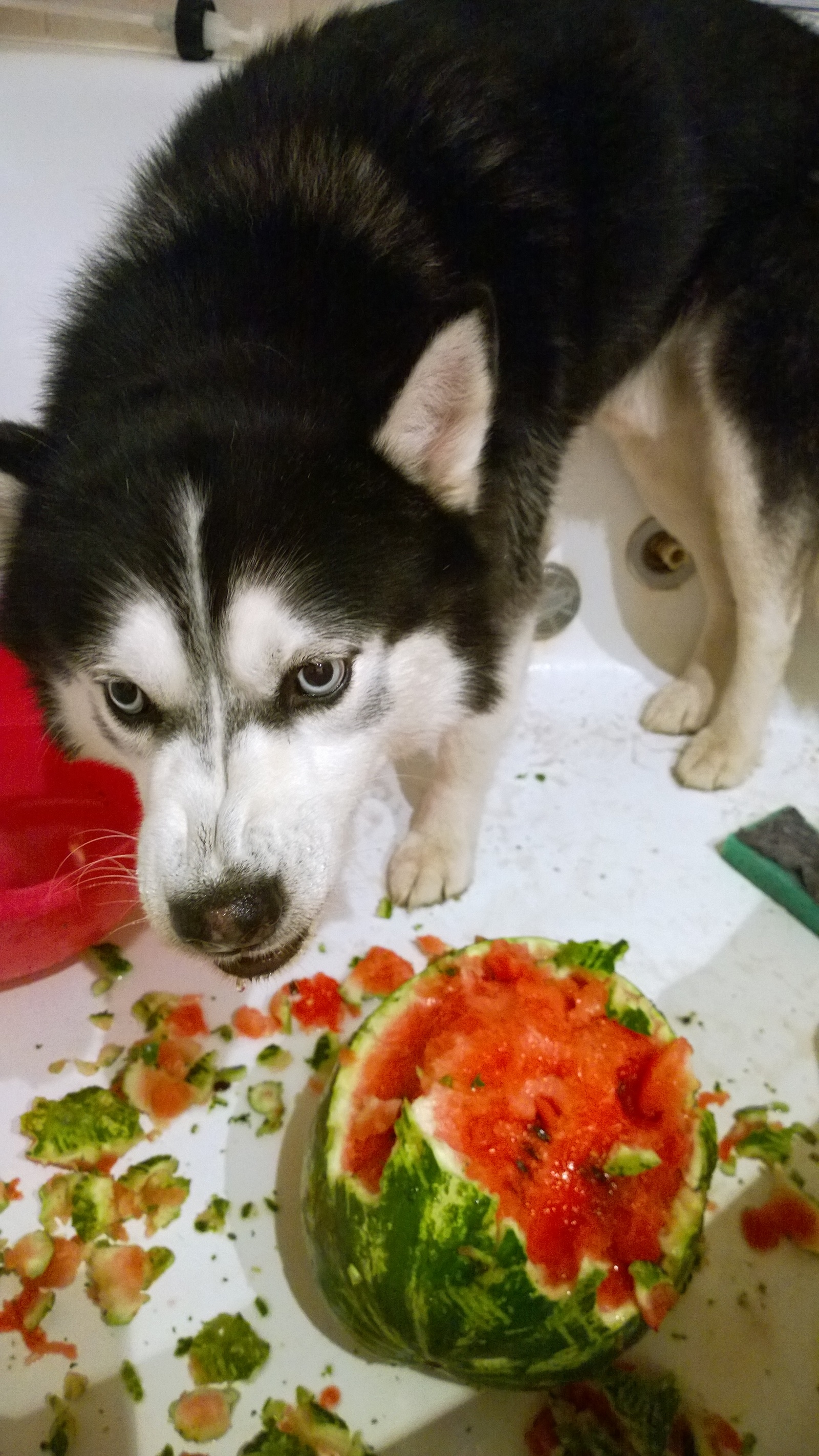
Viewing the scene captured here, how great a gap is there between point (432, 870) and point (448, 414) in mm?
945

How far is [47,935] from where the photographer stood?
1392 millimetres

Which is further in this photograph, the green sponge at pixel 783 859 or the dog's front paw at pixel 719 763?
the dog's front paw at pixel 719 763

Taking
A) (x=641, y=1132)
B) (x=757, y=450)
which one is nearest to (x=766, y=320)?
(x=757, y=450)

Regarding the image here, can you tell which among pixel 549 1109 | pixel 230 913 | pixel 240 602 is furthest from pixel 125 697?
pixel 549 1109

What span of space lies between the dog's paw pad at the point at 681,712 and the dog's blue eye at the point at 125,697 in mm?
1377

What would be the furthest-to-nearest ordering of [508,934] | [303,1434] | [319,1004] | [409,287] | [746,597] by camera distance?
[746,597]
[508,934]
[319,1004]
[409,287]
[303,1434]

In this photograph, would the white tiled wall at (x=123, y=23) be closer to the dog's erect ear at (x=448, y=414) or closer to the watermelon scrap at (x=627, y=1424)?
the dog's erect ear at (x=448, y=414)

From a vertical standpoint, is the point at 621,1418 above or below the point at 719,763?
below

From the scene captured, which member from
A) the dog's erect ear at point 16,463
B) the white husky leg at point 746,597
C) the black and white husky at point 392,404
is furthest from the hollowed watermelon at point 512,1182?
the white husky leg at point 746,597

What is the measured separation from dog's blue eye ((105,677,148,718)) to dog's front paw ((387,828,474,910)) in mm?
786

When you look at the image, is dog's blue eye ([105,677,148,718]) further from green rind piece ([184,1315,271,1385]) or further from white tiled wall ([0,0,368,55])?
white tiled wall ([0,0,368,55])

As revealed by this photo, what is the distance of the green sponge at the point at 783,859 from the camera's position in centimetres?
176

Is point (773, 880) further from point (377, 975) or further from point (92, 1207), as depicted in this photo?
point (92, 1207)

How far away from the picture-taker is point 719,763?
2004mm
